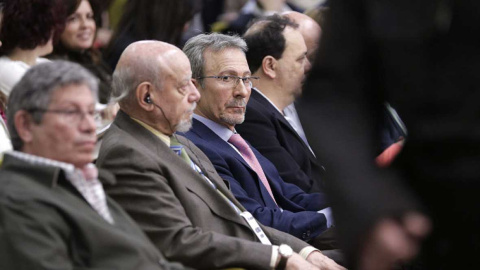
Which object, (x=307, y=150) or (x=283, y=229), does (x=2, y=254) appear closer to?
(x=283, y=229)

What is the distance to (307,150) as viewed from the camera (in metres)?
6.09

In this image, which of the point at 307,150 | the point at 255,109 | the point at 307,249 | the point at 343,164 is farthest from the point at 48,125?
the point at 307,150

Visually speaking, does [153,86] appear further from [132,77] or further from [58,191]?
[58,191]

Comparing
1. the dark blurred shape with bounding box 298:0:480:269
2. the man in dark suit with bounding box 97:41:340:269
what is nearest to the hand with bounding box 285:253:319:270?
the man in dark suit with bounding box 97:41:340:269

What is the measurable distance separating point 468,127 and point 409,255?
22 cm

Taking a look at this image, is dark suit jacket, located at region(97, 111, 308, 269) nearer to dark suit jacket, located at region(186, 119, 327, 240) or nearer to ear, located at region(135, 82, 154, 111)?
ear, located at region(135, 82, 154, 111)

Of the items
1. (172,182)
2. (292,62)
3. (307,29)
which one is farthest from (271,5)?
(172,182)

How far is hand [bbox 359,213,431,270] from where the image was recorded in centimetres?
122

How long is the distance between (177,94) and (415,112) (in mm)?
2903

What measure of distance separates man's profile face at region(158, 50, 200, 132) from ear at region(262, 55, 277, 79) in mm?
2097

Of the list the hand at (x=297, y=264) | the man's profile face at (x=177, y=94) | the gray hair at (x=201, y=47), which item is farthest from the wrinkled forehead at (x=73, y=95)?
the gray hair at (x=201, y=47)

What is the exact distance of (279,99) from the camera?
20.7 ft

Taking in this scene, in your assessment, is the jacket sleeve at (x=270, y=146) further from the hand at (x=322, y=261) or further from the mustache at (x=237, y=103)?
the hand at (x=322, y=261)

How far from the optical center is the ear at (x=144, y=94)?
13.4 ft
